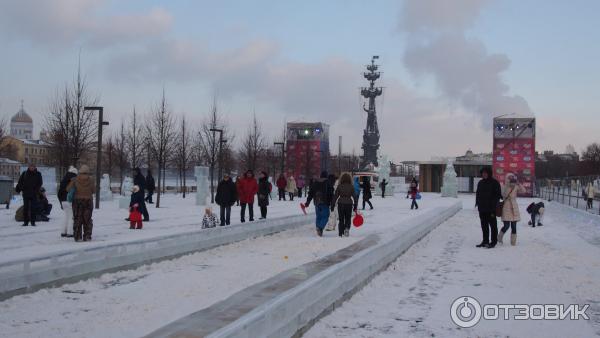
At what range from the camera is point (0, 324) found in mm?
6430

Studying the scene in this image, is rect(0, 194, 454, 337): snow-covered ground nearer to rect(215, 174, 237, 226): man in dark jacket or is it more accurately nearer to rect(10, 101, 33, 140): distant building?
rect(215, 174, 237, 226): man in dark jacket

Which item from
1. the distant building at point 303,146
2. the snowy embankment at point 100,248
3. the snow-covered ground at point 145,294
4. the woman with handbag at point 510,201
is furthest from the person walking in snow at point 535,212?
the distant building at point 303,146

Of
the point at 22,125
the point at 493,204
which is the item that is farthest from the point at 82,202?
the point at 22,125

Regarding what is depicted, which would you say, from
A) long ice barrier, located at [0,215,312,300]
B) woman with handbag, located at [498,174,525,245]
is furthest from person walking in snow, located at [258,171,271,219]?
woman with handbag, located at [498,174,525,245]

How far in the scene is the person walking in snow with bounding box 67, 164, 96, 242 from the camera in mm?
12523

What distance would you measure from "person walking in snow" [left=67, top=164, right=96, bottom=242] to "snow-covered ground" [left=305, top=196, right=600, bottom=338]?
20.9ft

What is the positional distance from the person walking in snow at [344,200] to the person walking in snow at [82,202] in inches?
225

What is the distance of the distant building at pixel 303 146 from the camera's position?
6214 centimetres

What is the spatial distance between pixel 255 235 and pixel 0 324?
9498 millimetres

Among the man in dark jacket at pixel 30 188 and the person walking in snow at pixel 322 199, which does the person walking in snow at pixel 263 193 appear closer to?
the person walking in snow at pixel 322 199

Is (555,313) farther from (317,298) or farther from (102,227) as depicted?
(102,227)
